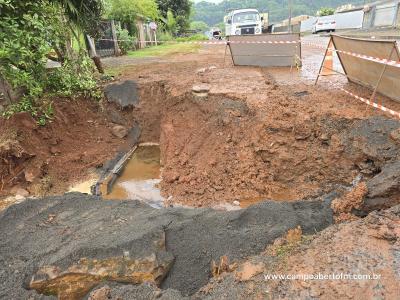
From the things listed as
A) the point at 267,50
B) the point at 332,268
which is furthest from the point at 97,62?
the point at 332,268

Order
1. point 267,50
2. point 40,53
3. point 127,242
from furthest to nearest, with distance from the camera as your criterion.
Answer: point 267,50 < point 40,53 < point 127,242

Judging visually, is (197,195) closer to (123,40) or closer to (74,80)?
(74,80)

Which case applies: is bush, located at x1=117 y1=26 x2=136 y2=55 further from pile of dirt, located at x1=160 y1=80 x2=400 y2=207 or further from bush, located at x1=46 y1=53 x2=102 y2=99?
pile of dirt, located at x1=160 y1=80 x2=400 y2=207

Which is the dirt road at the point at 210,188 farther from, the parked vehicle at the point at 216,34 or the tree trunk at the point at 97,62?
the parked vehicle at the point at 216,34

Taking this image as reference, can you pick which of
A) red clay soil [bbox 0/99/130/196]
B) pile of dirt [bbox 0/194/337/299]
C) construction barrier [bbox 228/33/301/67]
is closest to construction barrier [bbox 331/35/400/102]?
construction barrier [bbox 228/33/301/67]

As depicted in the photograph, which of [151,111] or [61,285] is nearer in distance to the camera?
[61,285]

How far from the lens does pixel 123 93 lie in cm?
902

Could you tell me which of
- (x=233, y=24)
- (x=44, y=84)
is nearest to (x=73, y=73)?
(x=44, y=84)

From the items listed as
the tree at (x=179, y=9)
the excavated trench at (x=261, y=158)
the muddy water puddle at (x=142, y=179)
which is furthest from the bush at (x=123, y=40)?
the tree at (x=179, y=9)

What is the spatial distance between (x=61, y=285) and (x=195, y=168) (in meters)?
3.98

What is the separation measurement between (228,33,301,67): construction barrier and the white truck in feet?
41.7

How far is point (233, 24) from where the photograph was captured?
23.3 metres

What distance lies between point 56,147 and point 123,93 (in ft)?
8.00

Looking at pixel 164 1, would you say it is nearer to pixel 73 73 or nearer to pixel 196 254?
pixel 73 73
